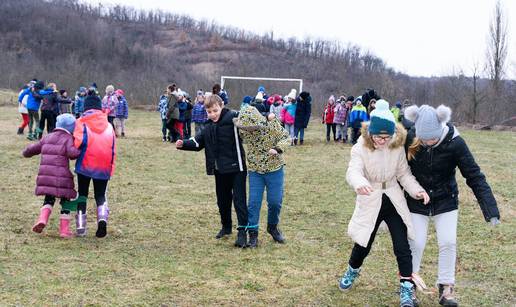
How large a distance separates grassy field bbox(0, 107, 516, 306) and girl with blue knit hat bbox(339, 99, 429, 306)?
0.56 meters

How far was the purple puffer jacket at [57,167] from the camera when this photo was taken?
716 centimetres

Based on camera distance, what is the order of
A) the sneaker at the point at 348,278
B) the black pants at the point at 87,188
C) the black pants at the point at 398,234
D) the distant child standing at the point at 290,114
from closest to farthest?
the black pants at the point at 398,234 → the sneaker at the point at 348,278 → the black pants at the point at 87,188 → the distant child standing at the point at 290,114

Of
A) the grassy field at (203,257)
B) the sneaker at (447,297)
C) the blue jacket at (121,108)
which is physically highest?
the blue jacket at (121,108)

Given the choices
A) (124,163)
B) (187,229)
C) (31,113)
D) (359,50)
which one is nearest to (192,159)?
(124,163)

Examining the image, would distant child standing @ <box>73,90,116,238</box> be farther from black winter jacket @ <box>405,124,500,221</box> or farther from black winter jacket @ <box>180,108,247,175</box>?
black winter jacket @ <box>405,124,500,221</box>

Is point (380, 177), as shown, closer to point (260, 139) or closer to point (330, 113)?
point (260, 139)

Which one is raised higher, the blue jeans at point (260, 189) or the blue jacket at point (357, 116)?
the blue jacket at point (357, 116)

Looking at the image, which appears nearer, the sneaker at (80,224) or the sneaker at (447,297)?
the sneaker at (447,297)

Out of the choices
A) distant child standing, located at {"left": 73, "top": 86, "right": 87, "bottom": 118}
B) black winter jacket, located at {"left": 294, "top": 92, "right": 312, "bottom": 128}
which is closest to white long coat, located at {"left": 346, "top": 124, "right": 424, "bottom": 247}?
black winter jacket, located at {"left": 294, "top": 92, "right": 312, "bottom": 128}

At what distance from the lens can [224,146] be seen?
7.10m

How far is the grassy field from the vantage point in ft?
17.9

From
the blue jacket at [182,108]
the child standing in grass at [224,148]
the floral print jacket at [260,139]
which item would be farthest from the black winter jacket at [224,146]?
the blue jacket at [182,108]

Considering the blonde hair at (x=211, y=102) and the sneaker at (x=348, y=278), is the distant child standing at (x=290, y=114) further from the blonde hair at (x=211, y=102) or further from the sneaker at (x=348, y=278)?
the sneaker at (x=348, y=278)

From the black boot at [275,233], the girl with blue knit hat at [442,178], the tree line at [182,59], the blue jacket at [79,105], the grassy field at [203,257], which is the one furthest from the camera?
the tree line at [182,59]
